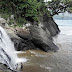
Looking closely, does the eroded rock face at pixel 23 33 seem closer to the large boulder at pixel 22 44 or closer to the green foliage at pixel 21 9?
the large boulder at pixel 22 44

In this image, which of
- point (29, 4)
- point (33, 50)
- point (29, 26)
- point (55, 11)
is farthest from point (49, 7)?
point (33, 50)

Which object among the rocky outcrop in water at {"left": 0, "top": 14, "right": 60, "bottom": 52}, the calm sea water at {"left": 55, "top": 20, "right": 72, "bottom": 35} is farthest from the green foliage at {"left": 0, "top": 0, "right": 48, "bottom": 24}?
the calm sea water at {"left": 55, "top": 20, "right": 72, "bottom": 35}

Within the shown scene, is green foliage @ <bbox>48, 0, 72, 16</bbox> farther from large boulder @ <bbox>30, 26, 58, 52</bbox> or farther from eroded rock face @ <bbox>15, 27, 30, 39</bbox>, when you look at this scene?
eroded rock face @ <bbox>15, 27, 30, 39</bbox>

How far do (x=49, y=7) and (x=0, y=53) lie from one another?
47.1ft

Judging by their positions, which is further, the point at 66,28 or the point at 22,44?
the point at 66,28

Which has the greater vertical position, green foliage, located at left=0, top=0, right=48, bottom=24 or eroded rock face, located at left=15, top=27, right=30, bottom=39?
green foliage, located at left=0, top=0, right=48, bottom=24

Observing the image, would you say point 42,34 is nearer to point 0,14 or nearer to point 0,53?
point 0,14

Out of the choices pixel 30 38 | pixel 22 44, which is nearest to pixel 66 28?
pixel 30 38

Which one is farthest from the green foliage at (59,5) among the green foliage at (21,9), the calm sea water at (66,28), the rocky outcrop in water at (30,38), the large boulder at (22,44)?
the large boulder at (22,44)

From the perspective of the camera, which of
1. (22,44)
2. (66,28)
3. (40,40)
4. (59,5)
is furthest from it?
(66,28)

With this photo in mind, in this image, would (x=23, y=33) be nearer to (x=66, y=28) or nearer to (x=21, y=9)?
(x=21, y=9)

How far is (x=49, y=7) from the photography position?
65.1 ft

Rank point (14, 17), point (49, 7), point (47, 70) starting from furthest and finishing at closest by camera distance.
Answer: point (49, 7) < point (14, 17) < point (47, 70)

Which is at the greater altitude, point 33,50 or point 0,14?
point 0,14
